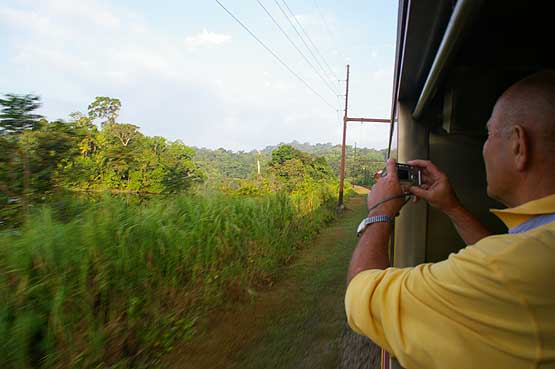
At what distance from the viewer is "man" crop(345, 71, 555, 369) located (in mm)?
676

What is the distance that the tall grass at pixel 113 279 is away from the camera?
7.48 ft

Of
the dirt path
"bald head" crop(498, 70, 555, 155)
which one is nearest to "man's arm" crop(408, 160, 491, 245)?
"bald head" crop(498, 70, 555, 155)

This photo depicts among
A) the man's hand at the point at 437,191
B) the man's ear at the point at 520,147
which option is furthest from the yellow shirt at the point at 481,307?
the man's hand at the point at 437,191

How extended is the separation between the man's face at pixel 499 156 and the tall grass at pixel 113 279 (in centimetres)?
256

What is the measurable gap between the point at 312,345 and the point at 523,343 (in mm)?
3274

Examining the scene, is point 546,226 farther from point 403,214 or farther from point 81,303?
point 81,303

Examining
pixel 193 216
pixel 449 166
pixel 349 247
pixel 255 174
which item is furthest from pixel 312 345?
pixel 255 174

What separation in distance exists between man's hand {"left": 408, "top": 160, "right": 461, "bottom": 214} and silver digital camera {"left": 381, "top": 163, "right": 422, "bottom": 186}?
0.04 metres

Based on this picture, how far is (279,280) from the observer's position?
5.88 m

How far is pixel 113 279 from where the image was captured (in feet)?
9.66

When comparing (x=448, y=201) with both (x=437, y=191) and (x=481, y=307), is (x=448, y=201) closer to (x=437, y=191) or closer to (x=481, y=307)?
(x=437, y=191)

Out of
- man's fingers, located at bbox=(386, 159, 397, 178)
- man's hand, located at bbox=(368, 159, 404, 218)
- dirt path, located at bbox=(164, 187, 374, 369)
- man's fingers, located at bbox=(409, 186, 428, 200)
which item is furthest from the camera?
dirt path, located at bbox=(164, 187, 374, 369)

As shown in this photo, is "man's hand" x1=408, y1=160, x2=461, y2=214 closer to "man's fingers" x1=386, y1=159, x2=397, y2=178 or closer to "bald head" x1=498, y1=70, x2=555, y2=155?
"man's fingers" x1=386, y1=159, x2=397, y2=178

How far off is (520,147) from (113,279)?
2.97 meters
